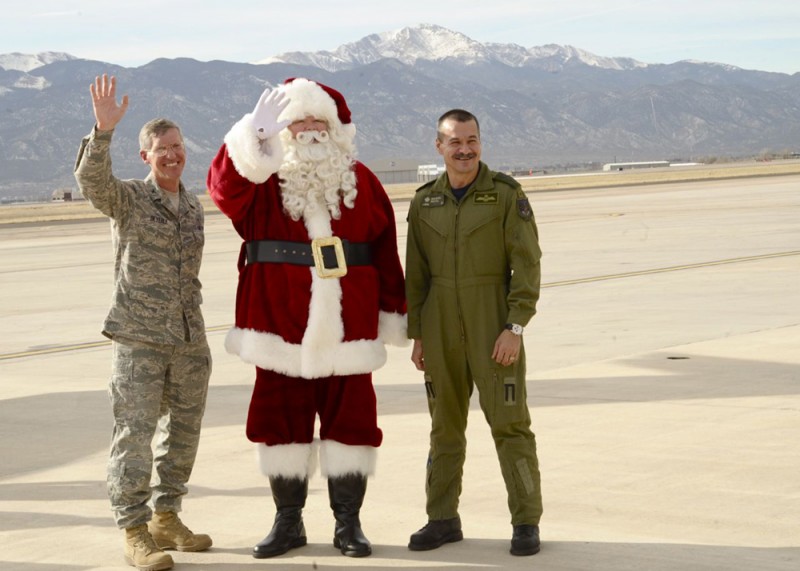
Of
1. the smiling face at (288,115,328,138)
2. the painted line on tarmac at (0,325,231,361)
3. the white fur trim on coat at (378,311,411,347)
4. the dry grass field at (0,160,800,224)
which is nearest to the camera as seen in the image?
the smiling face at (288,115,328,138)

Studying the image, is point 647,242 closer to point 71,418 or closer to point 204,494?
point 71,418

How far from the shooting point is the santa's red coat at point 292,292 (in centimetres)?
645

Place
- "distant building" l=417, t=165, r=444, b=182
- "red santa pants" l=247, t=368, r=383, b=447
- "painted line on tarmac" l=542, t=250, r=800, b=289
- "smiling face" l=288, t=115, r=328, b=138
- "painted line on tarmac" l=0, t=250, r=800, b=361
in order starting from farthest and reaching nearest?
"distant building" l=417, t=165, r=444, b=182 < "painted line on tarmac" l=542, t=250, r=800, b=289 < "painted line on tarmac" l=0, t=250, r=800, b=361 < "smiling face" l=288, t=115, r=328, b=138 < "red santa pants" l=247, t=368, r=383, b=447

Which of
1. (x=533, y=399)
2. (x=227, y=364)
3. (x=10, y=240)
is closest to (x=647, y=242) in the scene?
(x=227, y=364)


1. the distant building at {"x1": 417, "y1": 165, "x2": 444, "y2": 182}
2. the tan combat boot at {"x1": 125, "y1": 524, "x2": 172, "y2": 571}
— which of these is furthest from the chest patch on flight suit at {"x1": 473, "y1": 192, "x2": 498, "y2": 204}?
the distant building at {"x1": 417, "y1": 165, "x2": 444, "y2": 182}

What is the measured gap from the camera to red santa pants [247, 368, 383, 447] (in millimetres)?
6531

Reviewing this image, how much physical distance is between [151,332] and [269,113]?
1.19m

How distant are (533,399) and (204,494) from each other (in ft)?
11.2

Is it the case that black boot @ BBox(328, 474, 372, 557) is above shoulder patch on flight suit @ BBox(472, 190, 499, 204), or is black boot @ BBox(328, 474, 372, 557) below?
below

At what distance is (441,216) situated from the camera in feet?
21.5

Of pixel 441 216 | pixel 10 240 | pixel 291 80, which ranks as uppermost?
pixel 291 80

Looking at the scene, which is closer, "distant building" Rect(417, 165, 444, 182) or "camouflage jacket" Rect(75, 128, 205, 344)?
"camouflage jacket" Rect(75, 128, 205, 344)

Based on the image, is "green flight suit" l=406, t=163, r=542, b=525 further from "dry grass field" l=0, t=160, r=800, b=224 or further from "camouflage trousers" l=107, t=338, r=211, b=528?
"dry grass field" l=0, t=160, r=800, b=224

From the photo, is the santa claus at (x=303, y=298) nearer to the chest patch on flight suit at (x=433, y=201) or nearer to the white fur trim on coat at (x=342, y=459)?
the white fur trim on coat at (x=342, y=459)
